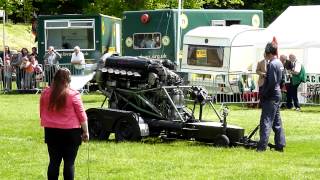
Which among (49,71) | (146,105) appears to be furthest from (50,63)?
(146,105)

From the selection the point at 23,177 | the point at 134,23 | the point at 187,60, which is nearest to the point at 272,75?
the point at 23,177

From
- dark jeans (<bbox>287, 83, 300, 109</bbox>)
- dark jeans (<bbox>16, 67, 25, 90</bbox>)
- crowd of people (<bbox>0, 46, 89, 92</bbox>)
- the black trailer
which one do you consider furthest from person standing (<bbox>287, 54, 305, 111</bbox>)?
dark jeans (<bbox>16, 67, 25, 90</bbox>)

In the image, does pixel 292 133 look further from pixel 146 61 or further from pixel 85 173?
pixel 85 173

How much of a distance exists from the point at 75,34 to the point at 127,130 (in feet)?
55.2

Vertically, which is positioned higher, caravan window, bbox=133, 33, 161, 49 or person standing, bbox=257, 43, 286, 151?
caravan window, bbox=133, 33, 161, 49

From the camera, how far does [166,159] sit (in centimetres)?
1255

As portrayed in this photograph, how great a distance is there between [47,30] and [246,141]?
706 inches

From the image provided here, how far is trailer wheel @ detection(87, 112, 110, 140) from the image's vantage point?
15.0 m

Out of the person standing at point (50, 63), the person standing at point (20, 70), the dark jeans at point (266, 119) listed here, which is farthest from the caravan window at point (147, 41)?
the dark jeans at point (266, 119)

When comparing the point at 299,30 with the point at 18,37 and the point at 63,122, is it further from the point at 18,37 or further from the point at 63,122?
the point at 18,37

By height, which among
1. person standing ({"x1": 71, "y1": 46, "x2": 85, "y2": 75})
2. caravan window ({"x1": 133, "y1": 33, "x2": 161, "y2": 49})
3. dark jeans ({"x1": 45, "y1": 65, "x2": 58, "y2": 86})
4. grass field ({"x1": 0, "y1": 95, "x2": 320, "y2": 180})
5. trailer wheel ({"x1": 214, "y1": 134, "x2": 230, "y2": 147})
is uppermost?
A: caravan window ({"x1": 133, "y1": 33, "x2": 161, "y2": 49})

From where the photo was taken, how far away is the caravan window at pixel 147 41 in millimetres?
28375

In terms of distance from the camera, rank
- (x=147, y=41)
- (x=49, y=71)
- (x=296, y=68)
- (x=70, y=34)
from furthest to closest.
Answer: (x=70, y=34) < (x=49, y=71) < (x=147, y=41) < (x=296, y=68)

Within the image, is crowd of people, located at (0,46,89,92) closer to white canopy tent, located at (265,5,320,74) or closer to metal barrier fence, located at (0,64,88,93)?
metal barrier fence, located at (0,64,88,93)
